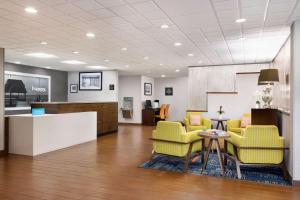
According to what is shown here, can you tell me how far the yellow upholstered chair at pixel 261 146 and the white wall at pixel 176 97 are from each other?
9.70 metres

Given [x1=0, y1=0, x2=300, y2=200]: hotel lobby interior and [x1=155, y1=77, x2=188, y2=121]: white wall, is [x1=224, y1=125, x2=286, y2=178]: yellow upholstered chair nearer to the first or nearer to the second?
[x1=0, y1=0, x2=300, y2=200]: hotel lobby interior

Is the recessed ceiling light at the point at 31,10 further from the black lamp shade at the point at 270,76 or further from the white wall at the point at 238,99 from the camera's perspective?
the white wall at the point at 238,99

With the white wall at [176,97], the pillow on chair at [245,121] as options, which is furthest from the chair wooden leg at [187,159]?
the white wall at [176,97]

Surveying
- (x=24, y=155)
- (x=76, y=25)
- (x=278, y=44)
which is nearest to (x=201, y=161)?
(x=278, y=44)

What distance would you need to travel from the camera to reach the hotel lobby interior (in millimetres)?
3477

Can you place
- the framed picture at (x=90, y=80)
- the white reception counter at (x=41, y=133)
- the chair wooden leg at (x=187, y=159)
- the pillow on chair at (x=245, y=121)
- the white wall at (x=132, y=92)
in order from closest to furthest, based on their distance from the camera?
the chair wooden leg at (x=187, y=159), the white reception counter at (x=41, y=133), the pillow on chair at (x=245, y=121), the framed picture at (x=90, y=80), the white wall at (x=132, y=92)

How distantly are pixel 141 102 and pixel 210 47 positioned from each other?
22.9 feet

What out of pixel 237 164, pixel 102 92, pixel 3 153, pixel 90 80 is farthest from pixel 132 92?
pixel 237 164

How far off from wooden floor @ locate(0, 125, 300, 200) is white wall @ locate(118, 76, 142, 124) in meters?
Result: 7.29

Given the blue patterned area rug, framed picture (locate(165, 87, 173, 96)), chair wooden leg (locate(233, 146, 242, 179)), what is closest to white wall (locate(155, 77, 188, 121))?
framed picture (locate(165, 87, 173, 96))

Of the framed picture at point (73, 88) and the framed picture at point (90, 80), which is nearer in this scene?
the framed picture at point (90, 80)

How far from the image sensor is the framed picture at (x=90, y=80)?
1117 cm

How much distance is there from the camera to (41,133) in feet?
19.1

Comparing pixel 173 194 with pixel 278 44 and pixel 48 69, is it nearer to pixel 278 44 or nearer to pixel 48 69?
pixel 278 44
